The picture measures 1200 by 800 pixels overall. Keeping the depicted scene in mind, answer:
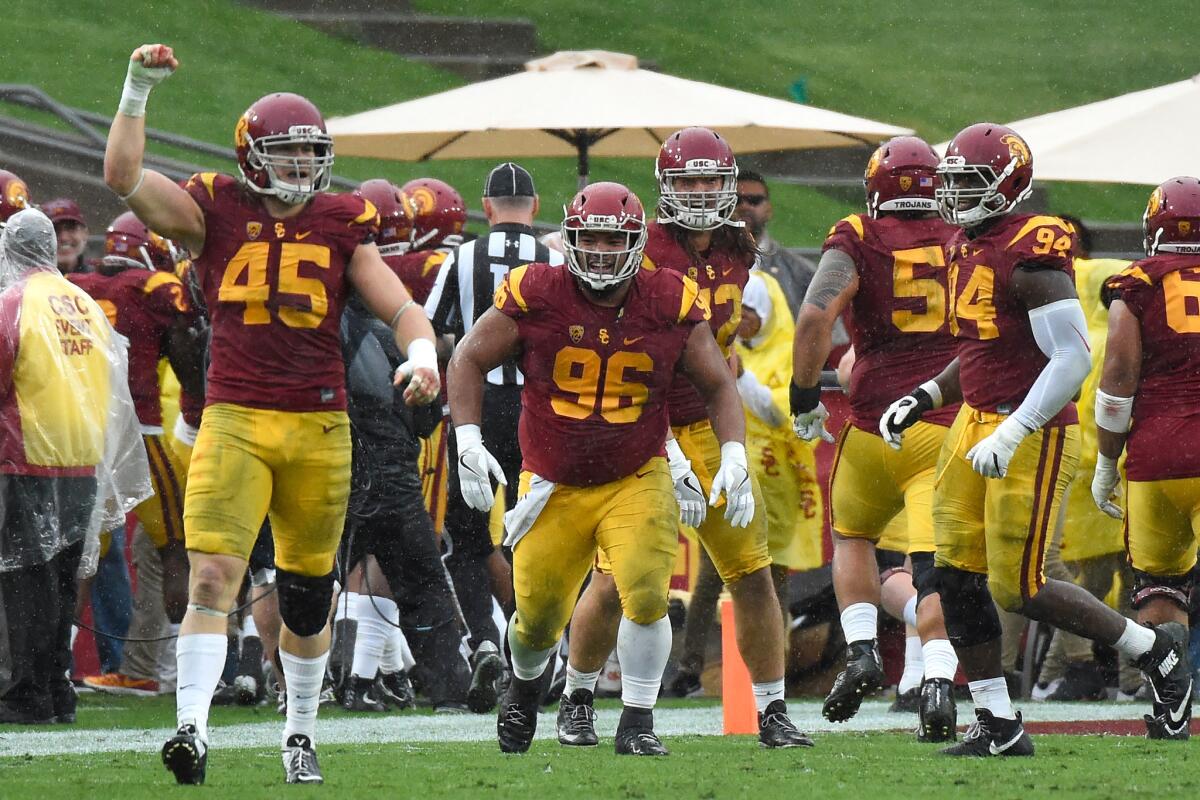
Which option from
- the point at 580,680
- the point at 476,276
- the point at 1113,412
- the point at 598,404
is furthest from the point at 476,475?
the point at 1113,412

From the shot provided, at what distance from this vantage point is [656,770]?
5730 mm

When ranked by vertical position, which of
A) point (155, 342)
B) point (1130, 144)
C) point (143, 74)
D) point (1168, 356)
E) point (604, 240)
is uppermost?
point (143, 74)

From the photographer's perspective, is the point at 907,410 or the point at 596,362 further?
the point at 907,410

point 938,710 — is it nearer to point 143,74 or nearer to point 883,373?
point 883,373

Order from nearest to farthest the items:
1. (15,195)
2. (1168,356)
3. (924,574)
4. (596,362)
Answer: (596,362) → (924,574) → (1168,356) → (15,195)

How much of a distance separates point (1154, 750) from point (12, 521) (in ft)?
13.3

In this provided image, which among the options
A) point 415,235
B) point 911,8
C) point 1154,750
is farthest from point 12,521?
point 911,8

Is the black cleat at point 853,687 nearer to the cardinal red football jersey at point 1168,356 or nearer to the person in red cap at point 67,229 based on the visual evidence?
the cardinal red football jersey at point 1168,356

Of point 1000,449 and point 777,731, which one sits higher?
point 1000,449

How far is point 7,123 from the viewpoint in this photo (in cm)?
1405

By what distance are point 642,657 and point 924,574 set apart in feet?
3.82

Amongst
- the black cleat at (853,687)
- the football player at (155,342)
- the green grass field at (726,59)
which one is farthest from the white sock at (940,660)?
the green grass field at (726,59)

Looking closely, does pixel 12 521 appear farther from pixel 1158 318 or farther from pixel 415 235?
pixel 1158 318

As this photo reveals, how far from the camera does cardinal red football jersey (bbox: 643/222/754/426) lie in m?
6.57
